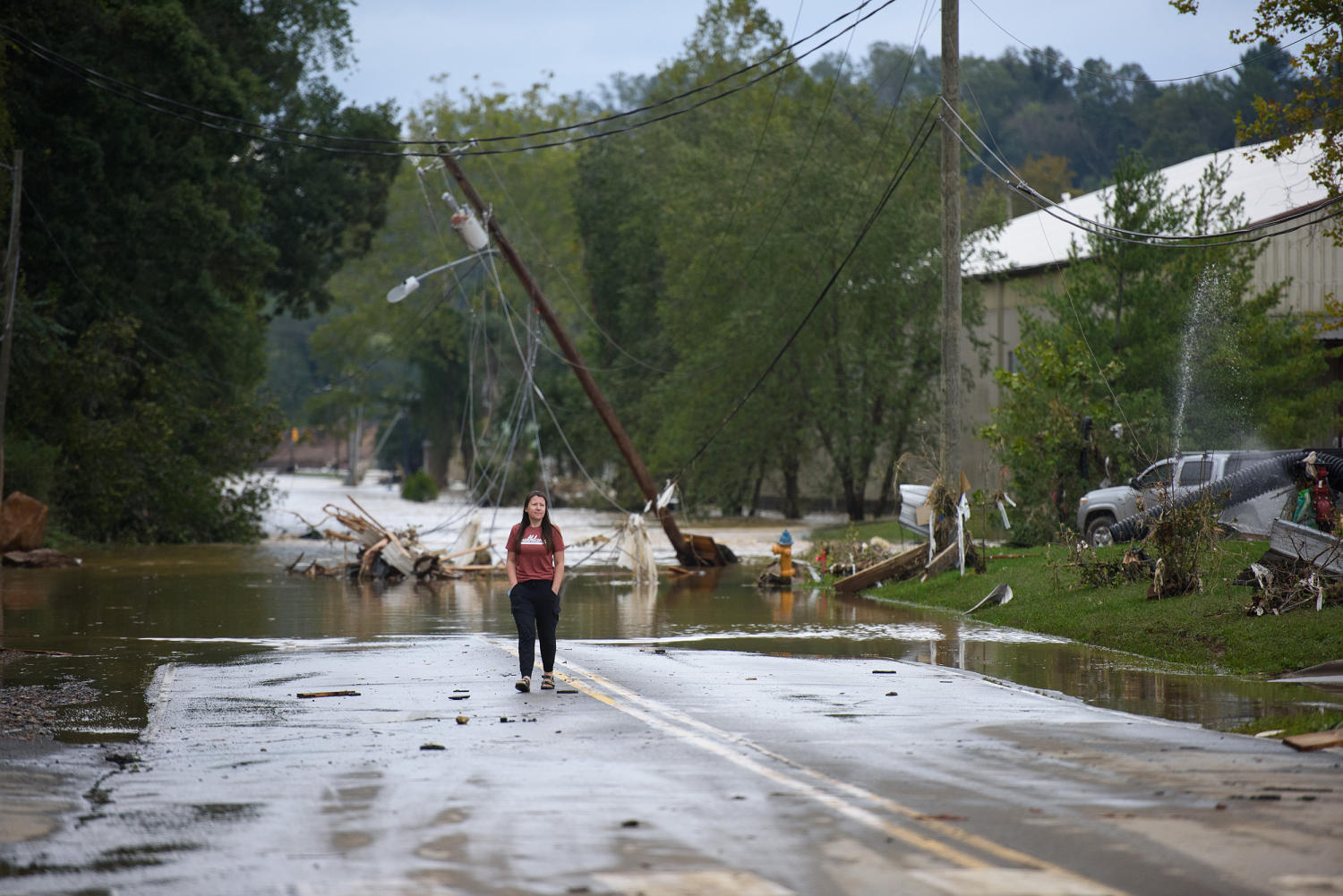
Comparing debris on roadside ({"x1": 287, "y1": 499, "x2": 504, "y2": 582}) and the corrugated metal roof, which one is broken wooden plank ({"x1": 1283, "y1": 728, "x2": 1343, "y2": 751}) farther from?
the corrugated metal roof

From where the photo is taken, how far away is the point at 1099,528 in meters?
27.5

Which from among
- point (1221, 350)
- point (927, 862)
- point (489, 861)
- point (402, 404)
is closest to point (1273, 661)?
point (927, 862)

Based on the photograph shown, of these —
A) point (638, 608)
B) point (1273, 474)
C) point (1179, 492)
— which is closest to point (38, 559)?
point (638, 608)

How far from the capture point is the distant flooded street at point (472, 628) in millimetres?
12656

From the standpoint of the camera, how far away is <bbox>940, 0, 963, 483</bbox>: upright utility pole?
23141 mm

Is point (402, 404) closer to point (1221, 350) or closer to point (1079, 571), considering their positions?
point (1221, 350)

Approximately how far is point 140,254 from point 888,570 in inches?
913

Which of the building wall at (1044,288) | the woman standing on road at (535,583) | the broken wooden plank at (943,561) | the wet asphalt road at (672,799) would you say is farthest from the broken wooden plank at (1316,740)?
the building wall at (1044,288)

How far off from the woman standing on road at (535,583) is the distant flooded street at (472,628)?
120 inches

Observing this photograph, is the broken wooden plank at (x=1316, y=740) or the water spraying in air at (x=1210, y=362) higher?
the water spraying in air at (x=1210, y=362)

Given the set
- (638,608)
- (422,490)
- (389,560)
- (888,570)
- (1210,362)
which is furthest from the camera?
(422,490)

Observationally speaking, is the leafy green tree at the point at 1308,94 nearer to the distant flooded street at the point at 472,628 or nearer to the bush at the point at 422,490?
the distant flooded street at the point at 472,628

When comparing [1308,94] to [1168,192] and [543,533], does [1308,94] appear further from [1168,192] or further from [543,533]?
[1168,192]

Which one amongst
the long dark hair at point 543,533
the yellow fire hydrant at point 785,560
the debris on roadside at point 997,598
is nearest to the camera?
the long dark hair at point 543,533
